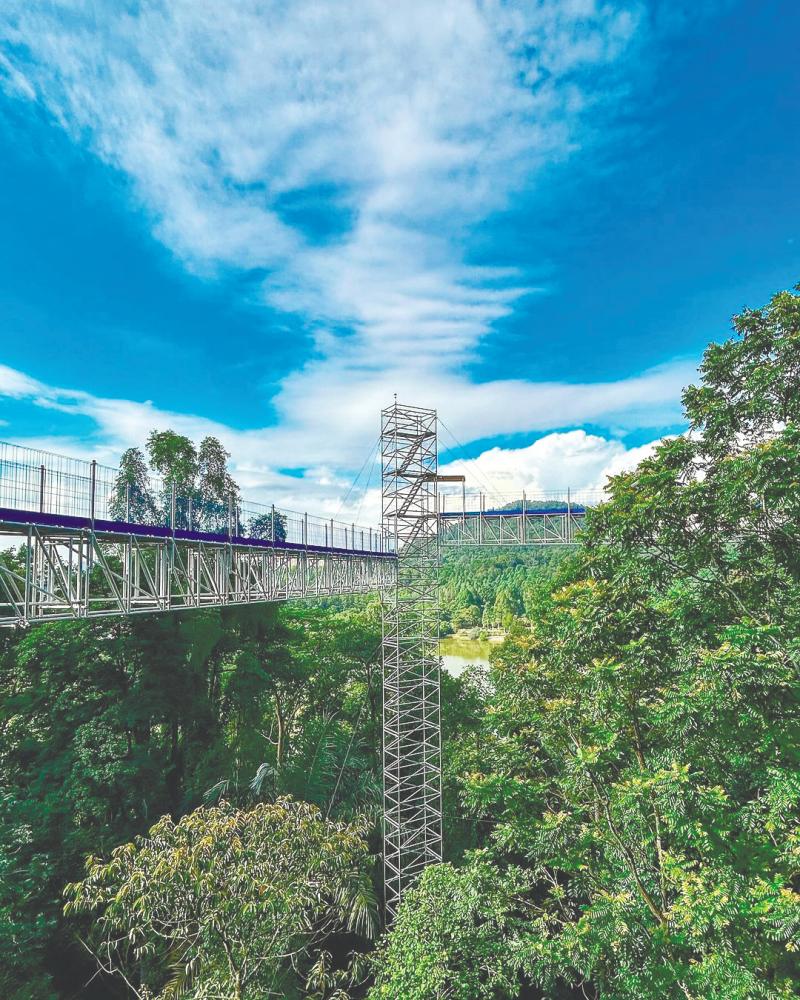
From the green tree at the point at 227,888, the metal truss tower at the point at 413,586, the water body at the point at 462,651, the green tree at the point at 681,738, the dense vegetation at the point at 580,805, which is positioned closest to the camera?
the green tree at the point at 681,738

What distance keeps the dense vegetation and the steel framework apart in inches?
117

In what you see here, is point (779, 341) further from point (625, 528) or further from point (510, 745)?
point (510, 745)

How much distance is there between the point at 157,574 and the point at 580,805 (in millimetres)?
7769

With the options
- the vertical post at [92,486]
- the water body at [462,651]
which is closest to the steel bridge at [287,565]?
the vertical post at [92,486]

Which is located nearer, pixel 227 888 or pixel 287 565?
pixel 227 888

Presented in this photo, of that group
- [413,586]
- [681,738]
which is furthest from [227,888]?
[413,586]

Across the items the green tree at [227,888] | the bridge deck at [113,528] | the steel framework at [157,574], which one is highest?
the bridge deck at [113,528]

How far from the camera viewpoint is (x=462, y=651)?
48.5 m

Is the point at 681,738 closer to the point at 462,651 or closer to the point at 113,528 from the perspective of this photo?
Result: the point at 113,528

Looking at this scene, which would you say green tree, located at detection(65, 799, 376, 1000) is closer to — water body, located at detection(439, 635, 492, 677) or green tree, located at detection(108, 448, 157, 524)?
green tree, located at detection(108, 448, 157, 524)

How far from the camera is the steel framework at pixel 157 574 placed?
6660 mm

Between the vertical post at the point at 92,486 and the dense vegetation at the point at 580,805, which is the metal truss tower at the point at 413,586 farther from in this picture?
the vertical post at the point at 92,486

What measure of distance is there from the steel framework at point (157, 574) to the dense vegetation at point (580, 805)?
2963 millimetres

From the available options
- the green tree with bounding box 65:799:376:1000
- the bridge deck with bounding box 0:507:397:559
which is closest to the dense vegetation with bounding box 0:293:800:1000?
the green tree with bounding box 65:799:376:1000
